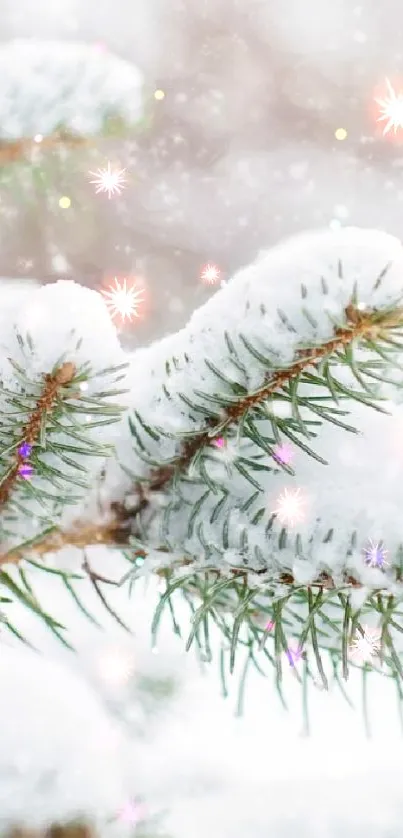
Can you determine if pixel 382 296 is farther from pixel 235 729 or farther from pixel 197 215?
pixel 197 215

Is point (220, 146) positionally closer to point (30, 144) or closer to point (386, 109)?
point (386, 109)

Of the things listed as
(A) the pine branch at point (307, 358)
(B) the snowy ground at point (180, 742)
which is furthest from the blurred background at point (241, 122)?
(A) the pine branch at point (307, 358)

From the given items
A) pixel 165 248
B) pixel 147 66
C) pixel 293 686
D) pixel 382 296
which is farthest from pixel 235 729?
pixel 147 66

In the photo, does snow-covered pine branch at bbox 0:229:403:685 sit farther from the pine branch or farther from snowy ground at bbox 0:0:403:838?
snowy ground at bbox 0:0:403:838

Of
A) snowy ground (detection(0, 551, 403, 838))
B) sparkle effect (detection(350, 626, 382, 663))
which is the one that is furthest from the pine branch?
snowy ground (detection(0, 551, 403, 838))

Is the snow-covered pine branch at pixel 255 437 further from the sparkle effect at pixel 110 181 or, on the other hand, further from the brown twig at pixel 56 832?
the sparkle effect at pixel 110 181
